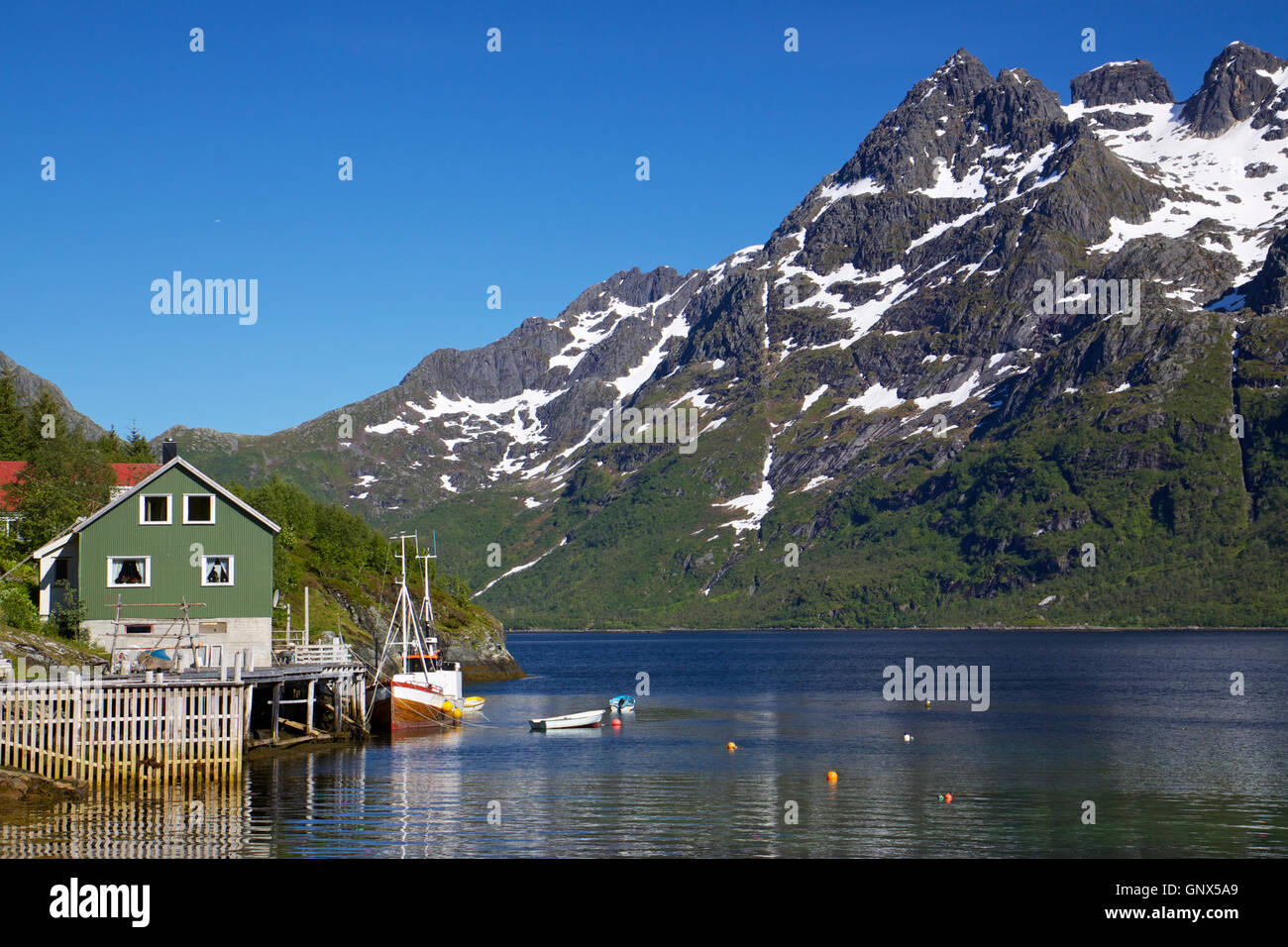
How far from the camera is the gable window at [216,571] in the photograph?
59.1m

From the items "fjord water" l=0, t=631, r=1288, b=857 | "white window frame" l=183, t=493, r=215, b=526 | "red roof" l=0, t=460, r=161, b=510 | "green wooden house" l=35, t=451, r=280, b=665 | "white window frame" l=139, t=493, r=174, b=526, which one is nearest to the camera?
"fjord water" l=0, t=631, r=1288, b=857

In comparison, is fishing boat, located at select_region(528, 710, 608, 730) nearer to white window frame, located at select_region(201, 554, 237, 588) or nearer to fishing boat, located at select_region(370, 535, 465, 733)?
fishing boat, located at select_region(370, 535, 465, 733)

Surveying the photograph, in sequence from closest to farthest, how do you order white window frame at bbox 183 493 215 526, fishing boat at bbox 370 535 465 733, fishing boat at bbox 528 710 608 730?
white window frame at bbox 183 493 215 526 < fishing boat at bbox 370 535 465 733 < fishing boat at bbox 528 710 608 730

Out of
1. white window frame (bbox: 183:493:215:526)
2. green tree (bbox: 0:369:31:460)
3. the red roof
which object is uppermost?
green tree (bbox: 0:369:31:460)

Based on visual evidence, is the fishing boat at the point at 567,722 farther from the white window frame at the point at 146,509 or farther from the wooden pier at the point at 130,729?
the wooden pier at the point at 130,729

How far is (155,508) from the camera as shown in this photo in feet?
195

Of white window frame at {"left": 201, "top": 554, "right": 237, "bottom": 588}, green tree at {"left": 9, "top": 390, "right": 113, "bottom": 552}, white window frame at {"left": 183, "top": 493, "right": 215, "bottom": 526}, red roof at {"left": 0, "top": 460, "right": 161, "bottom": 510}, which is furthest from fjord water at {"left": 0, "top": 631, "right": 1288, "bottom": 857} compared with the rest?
red roof at {"left": 0, "top": 460, "right": 161, "bottom": 510}

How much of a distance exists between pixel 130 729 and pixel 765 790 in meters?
25.3

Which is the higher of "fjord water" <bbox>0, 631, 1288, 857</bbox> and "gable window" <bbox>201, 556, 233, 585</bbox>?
"gable window" <bbox>201, 556, 233, 585</bbox>

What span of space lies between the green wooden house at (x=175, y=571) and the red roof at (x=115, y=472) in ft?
52.5

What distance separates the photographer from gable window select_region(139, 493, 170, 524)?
5906 centimetres

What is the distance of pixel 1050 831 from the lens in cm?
4062
